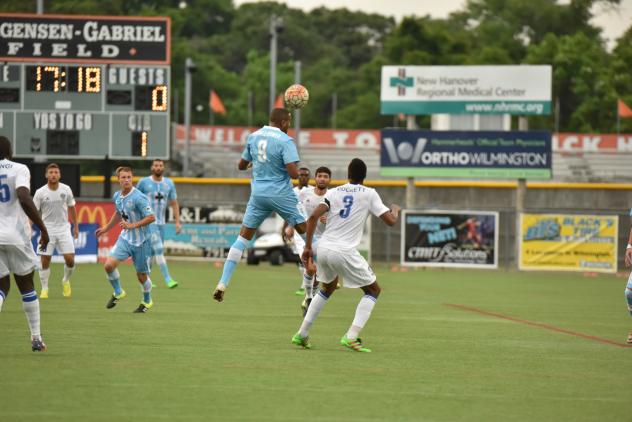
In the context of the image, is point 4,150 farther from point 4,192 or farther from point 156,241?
point 156,241

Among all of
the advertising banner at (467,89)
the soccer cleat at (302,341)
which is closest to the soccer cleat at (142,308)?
the soccer cleat at (302,341)

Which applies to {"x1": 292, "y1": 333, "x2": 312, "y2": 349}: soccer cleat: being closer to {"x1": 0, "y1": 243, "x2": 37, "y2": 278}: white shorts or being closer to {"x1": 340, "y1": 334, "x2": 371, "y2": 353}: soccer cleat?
{"x1": 340, "y1": 334, "x2": 371, "y2": 353}: soccer cleat

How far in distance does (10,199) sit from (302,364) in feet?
10.1

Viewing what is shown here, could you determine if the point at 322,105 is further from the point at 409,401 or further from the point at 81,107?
the point at 409,401

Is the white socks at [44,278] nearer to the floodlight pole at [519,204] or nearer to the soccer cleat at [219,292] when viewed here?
the soccer cleat at [219,292]

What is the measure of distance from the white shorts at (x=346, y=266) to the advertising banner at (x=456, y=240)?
23458 mm

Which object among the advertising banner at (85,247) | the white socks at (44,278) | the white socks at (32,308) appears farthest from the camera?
the advertising banner at (85,247)

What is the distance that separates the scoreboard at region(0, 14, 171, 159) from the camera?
29.8 m

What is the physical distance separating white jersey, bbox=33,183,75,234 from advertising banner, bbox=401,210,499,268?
55.7 ft

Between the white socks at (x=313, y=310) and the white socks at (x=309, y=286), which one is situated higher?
the white socks at (x=313, y=310)

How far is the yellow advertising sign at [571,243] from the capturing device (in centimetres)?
3534

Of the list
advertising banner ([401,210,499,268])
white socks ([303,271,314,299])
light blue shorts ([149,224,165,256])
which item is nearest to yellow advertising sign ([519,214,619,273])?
advertising banner ([401,210,499,268])

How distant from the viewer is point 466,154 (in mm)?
38250

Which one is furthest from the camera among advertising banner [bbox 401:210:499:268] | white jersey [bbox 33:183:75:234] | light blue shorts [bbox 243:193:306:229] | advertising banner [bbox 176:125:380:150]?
advertising banner [bbox 176:125:380:150]
